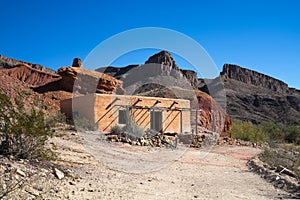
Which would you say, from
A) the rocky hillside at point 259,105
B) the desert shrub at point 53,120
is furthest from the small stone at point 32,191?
the rocky hillside at point 259,105

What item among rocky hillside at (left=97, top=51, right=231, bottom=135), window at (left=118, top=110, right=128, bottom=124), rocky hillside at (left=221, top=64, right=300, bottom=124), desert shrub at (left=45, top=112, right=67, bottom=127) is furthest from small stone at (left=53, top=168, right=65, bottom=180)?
rocky hillside at (left=221, top=64, right=300, bottom=124)

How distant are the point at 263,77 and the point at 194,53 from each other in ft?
312

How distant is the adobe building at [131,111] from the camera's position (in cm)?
1908

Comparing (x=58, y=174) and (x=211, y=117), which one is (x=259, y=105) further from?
(x=58, y=174)

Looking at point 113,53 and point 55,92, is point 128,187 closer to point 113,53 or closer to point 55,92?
point 113,53

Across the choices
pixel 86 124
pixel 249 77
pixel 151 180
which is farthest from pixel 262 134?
pixel 249 77

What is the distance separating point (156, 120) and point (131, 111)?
2490 millimetres

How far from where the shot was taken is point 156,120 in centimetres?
2200

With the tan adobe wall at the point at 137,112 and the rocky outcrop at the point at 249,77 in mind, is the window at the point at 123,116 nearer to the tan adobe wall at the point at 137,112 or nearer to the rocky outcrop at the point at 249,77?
the tan adobe wall at the point at 137,112

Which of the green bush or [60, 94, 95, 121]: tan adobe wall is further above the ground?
[60, 94, 95, 121]: tan adobe wall

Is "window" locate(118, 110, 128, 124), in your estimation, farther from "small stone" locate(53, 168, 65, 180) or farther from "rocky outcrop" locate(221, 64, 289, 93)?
"rocky outcrop" locate(221, 64, 289, 93)

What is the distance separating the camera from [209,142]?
1948 centimetres

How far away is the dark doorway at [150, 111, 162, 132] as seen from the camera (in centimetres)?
2172

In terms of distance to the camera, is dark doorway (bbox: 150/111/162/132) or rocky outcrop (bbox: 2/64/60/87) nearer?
dark doorway (bbox: 150/111/162/132)
